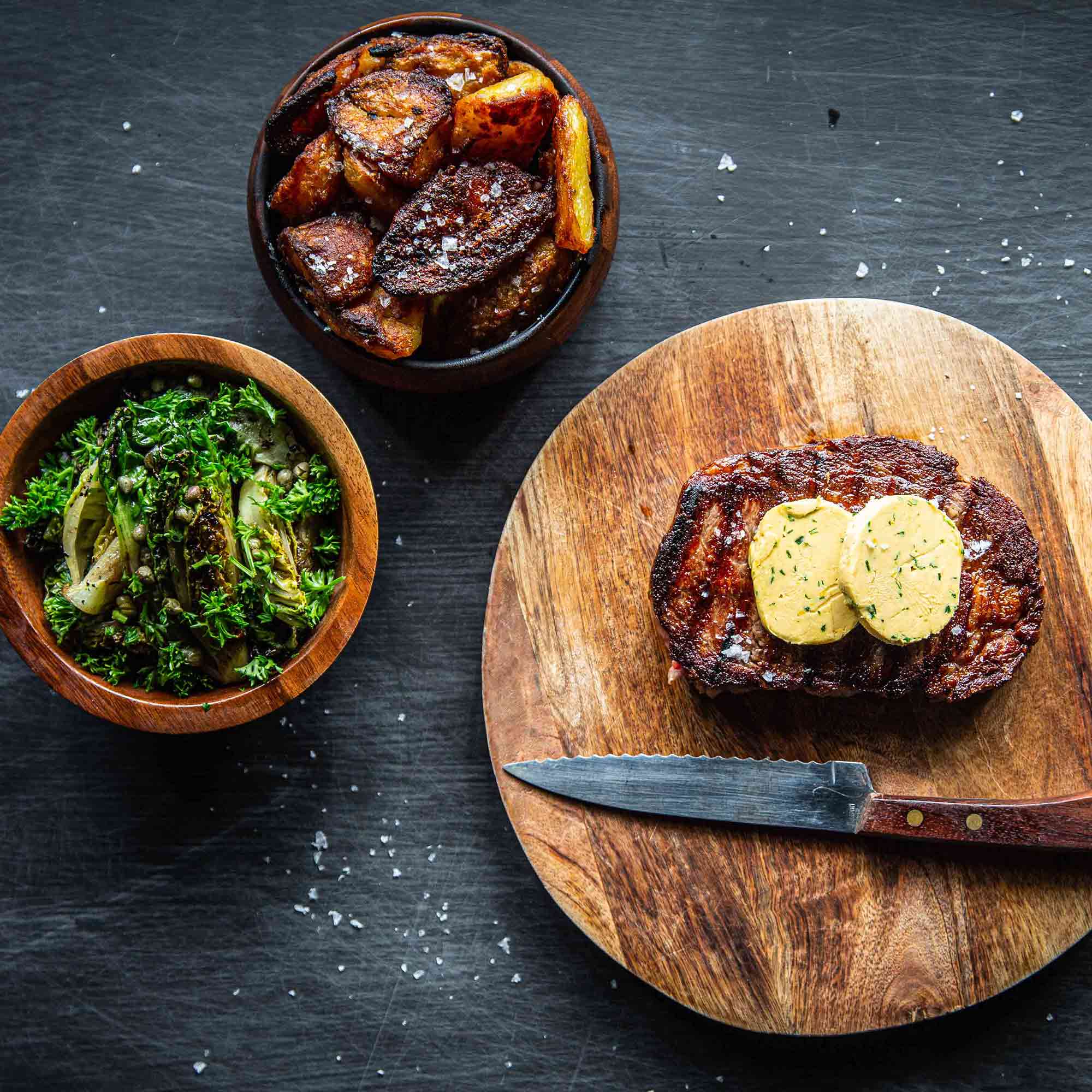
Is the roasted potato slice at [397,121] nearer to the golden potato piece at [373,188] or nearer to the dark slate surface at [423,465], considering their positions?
the golden potato piece at [373,188]

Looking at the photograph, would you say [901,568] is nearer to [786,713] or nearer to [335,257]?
[786,713]

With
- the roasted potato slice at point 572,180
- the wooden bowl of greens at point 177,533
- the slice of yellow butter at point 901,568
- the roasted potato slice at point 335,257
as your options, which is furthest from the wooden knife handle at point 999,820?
the roasted potato slice at point 335,257

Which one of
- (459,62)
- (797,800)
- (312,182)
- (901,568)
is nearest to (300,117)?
(312,182)

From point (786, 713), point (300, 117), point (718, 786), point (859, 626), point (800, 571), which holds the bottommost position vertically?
point (718, 786)

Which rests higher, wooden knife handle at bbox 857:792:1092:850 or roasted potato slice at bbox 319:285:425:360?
roasted potato slice at bbox 319:285:425:360

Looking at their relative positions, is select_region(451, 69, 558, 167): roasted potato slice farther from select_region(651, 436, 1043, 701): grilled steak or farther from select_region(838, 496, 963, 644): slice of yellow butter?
select_region(838, 496, 963, 644): slice of yellow butter

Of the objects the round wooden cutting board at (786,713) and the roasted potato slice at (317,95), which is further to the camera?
the round wooden cutting board at (786,713)

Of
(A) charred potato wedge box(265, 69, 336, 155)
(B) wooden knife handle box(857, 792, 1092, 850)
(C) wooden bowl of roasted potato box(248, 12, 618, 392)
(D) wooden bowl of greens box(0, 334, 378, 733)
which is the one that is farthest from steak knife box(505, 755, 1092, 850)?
(A) charred potato wedge box(265, 69, 336, 155)
